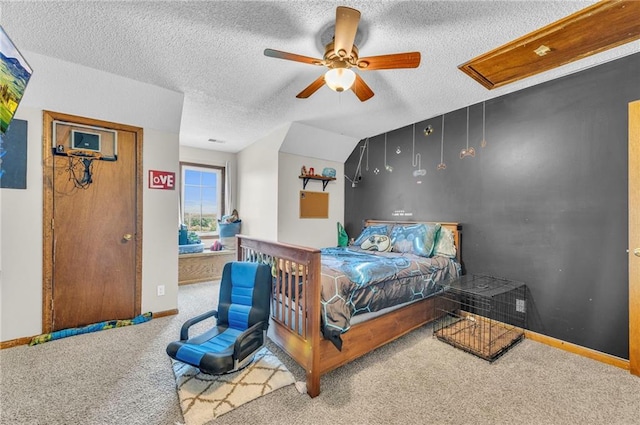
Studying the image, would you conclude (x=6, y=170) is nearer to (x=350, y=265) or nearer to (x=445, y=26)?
(x=350, y=265)

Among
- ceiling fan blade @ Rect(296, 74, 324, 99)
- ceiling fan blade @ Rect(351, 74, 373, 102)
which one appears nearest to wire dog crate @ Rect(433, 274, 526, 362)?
ceiling fan blade @ Rect(351, 74, 373, 102)

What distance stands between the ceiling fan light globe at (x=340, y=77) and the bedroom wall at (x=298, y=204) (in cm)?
246

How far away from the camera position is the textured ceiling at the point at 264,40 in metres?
1.76

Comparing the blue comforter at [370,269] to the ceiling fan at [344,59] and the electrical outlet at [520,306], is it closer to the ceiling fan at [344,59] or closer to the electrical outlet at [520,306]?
the electrical outlet at [520,306]

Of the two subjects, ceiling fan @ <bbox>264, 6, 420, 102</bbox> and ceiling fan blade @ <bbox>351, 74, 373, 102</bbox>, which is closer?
ceiling fan @ <bbox>264, 6, 420, 102</bbox>

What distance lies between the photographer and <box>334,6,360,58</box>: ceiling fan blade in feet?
4.91

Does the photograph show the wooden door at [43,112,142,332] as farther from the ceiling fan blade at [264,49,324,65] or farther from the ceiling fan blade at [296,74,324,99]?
the ceiling fan blade at [264,49,324,65]

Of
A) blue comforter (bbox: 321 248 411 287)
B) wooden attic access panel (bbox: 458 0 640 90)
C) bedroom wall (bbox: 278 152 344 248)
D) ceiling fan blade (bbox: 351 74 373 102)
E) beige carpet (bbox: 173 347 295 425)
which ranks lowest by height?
beige carpet (bbox: 173 347 295 425)

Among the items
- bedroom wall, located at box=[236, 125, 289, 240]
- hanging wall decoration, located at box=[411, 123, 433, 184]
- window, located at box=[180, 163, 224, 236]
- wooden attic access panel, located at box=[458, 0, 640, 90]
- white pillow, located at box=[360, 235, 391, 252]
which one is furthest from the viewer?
window, located at box=[180, 163, 224, 236]

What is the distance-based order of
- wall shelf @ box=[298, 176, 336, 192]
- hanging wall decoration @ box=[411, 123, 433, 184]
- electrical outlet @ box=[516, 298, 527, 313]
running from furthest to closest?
wall shelf @ box=[298, 176, 336, 192], hanging wall decoration @ box=[411, 123, 433, 184], electrical outlet @ box=[516, 298, 527, 313]

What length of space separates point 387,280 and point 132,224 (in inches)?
114

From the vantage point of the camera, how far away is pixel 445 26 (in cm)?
192

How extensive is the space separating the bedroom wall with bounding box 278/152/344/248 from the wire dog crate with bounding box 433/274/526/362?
226 centimetres

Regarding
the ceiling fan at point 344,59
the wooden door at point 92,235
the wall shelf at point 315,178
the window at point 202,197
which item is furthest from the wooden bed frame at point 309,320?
the window at point 202,197
